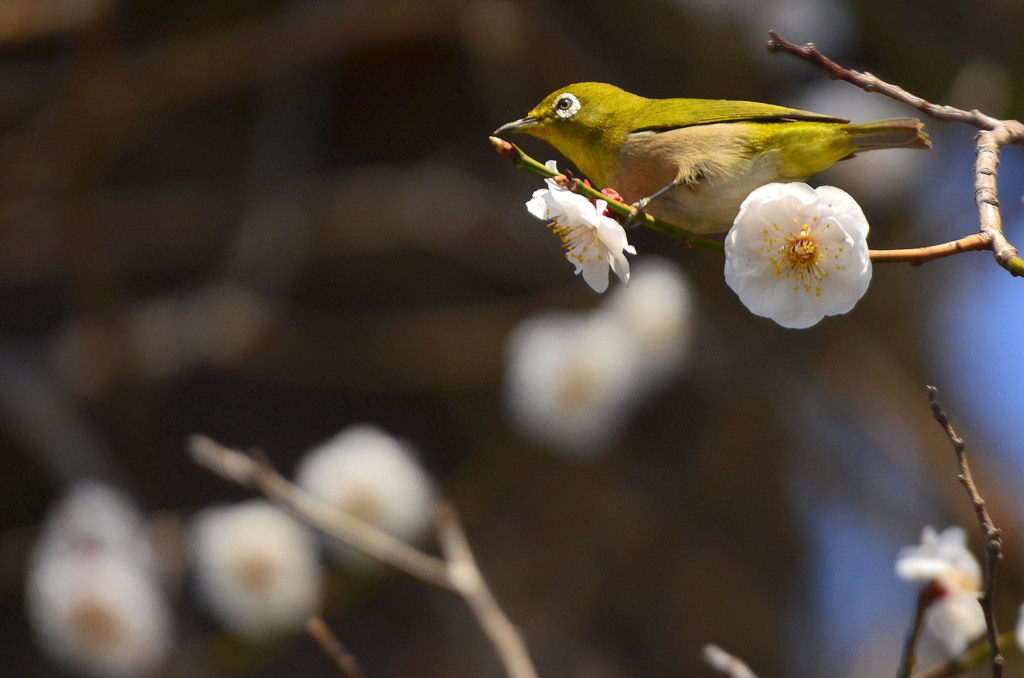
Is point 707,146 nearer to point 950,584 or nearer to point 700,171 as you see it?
point 700,171

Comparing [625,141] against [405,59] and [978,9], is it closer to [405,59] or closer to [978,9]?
[405,59]

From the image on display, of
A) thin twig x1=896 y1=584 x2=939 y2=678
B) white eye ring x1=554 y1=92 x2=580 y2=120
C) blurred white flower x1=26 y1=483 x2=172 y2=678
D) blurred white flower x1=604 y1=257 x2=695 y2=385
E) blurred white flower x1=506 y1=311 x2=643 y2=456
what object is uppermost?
white eye ring x1=554 y1=92 x2=580 y2=120

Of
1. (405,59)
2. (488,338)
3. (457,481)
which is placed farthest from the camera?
(405,59)

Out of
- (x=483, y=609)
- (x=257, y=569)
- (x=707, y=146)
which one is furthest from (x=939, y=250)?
(x=257, y=569)

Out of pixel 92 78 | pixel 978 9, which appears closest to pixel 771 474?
pixel 978 9

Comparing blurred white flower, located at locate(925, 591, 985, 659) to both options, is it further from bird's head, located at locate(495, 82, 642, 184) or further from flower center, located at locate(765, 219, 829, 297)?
bird's head, located at locate(495, 82, 642, 184)

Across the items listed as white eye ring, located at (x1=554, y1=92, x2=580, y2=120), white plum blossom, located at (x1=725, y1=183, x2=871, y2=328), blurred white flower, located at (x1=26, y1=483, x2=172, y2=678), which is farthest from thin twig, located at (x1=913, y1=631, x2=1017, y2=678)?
blurred white flower, located at (x1=26, y1=483, x2=172, y2=678)
